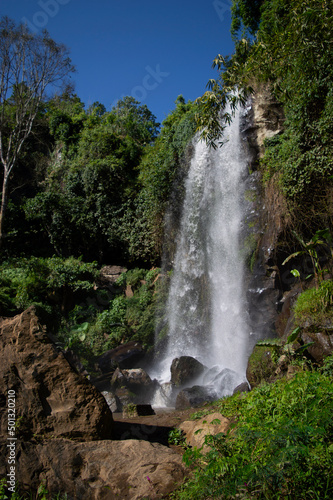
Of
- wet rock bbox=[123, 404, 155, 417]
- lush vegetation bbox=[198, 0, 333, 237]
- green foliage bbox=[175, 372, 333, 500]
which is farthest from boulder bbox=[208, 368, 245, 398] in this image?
green foliage bbox=[175, 372, 333, 500]

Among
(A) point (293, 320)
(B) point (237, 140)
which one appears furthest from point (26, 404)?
(B) point (237, 140)

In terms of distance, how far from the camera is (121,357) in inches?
402

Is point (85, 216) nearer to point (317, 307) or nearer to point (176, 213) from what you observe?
point (176, 213)

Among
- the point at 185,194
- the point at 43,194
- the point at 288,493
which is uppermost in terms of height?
the point at 43,194

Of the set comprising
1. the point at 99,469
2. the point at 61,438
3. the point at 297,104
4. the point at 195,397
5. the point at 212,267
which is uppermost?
the point at 297,104

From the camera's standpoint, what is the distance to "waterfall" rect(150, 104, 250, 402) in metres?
9.81

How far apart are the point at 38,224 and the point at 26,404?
1541cm

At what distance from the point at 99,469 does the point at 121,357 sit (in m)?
7.40

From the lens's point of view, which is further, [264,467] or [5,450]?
[5,450]

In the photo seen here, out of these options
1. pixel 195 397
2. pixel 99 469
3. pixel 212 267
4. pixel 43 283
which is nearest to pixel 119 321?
pixel 43 283

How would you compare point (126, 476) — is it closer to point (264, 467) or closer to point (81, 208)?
point (264, 467)

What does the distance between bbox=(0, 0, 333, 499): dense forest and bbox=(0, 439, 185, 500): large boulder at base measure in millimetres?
242

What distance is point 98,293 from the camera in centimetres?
1422

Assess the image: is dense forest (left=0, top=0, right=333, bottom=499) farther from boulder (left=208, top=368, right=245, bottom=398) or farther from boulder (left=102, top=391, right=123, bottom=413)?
boulder (left=102, top=391, right=123, bottom=413)
